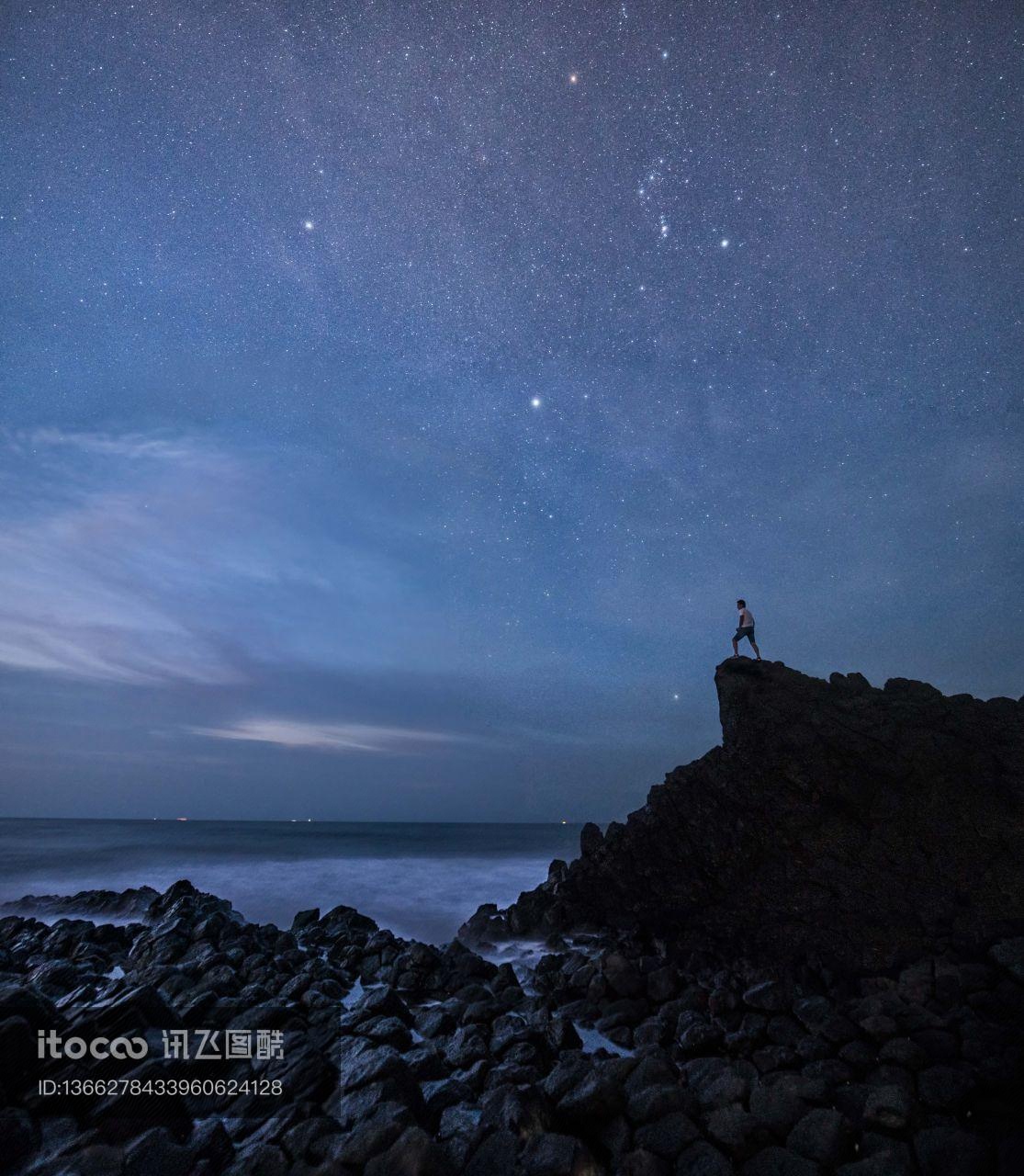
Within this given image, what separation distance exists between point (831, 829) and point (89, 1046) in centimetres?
1499

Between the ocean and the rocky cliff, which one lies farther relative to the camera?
the ocean

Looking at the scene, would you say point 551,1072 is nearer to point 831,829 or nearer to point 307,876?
point 831,829

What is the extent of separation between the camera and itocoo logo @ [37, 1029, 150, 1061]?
800 cm

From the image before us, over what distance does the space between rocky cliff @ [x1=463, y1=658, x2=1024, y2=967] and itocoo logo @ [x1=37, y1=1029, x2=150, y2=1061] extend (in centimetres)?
1204

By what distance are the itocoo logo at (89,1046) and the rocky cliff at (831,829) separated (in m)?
12.0

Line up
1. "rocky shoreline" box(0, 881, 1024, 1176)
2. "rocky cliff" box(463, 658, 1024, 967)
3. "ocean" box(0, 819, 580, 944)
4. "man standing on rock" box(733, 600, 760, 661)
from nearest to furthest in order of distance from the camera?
"rocky shoreline" box(0, 881, 1024, 1176) → "rocky cliff" box(463, 658, 1024, 967) → "man standing on rock" box(733, 600, 760, 661) → "ocean" box(0, 819, 580, 944)

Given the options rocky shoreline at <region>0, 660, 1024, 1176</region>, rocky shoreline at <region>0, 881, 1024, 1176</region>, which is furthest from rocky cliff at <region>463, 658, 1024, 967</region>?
rocky shoreline at <region>0, 881, 1024, 1176</region>

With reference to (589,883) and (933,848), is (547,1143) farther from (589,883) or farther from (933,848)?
(589,883)

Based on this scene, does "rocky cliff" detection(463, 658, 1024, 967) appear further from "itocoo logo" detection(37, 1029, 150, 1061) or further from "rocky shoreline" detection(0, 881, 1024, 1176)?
"itocoo logo" detection(37, 1029, 150, 1061)

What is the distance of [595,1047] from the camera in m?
10.8

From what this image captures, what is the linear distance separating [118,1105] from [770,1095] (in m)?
8.15

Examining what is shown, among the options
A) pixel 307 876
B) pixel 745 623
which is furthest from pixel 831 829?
pixel 307 876

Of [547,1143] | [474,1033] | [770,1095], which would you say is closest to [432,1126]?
[547,1143]

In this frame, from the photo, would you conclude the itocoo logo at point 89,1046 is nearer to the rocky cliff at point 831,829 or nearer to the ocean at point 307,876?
the rocky cliff at point 831,829
